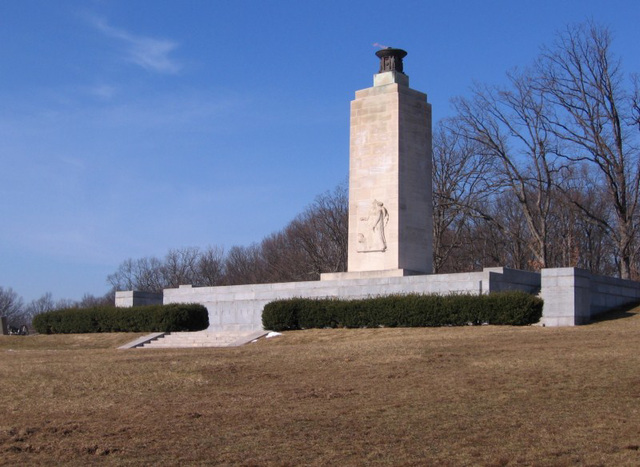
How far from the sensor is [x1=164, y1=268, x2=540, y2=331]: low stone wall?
89.9 feet

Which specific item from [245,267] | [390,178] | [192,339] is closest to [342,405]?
[192,339]

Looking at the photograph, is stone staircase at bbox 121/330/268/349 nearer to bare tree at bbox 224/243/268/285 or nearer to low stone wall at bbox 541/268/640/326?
low stone wall at bbox 541/268/640/326

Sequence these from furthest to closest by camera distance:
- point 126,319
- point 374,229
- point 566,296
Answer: point 126,319, point 374,229, point 566,296

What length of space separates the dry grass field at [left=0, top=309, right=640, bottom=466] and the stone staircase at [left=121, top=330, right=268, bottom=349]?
6.83m

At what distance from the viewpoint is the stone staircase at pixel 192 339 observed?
27511mm

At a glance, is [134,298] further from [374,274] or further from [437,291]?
[437,291]

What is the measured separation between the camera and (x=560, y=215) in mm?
54344

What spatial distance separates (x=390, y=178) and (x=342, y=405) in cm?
1845

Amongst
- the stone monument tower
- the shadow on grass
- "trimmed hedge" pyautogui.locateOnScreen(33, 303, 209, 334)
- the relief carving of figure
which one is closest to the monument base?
the stone monument tower

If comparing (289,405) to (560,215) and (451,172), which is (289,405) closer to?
(451,172)

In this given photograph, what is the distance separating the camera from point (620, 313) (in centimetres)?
2784

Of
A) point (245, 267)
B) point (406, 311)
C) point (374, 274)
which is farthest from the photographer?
point (245, 267)

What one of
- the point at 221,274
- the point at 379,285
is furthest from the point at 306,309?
the point at 221,274

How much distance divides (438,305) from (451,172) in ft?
89.3
